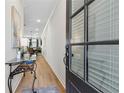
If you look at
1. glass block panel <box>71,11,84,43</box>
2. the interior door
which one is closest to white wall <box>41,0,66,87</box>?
glass block panel <box>71,11,84,43</box>

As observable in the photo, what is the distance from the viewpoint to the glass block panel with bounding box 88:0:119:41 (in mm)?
1155

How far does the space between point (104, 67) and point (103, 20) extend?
1.28 ft

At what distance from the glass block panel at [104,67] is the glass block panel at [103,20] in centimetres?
9

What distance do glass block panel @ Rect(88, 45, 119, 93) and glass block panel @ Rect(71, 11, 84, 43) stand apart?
0.32m

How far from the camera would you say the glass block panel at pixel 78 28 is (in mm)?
1770

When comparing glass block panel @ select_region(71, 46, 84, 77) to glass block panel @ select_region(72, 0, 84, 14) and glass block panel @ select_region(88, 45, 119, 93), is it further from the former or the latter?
glass block panel @ select_region(72, 0, 84, 14)

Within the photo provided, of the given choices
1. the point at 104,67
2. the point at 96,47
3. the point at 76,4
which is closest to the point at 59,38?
the point at 76,4


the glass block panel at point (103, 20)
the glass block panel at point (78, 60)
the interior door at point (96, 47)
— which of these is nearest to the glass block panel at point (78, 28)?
the interior door at point (96, 47)

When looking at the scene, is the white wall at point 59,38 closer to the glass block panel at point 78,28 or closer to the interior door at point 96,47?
the glass block panel at point 78,28

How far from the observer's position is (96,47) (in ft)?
4.64

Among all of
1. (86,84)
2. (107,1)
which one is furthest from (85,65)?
(107,1)

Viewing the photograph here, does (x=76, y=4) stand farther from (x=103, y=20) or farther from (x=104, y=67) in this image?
(x=104, y=67)
